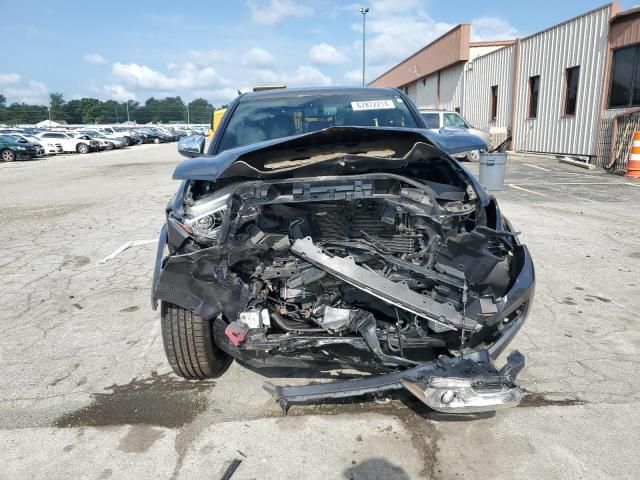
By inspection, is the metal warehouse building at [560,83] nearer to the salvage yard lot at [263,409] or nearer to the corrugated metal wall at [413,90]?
the salvage yard lot at [263,409]

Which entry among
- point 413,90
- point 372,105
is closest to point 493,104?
point 413,90

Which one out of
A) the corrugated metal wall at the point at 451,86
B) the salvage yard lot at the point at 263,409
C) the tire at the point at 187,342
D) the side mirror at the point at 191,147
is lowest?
the salvage yard lot at the point at 263,409

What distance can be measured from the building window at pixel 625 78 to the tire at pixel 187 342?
1462 centimetres

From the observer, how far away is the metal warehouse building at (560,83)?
1341 centimetres

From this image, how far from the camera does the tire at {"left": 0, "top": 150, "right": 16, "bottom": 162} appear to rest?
2480cm

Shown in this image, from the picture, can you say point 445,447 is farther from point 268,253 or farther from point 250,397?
point 268,253

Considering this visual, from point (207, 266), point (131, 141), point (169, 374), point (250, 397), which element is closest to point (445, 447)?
point (250, 397)

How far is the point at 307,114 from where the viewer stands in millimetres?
4117

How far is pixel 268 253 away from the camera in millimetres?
2682

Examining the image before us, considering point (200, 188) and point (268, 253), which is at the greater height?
point (200, 188)

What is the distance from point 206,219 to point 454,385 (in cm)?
157

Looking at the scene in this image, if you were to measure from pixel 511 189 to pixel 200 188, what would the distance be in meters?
9.32

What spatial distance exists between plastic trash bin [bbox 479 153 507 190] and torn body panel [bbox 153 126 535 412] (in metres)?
7.18

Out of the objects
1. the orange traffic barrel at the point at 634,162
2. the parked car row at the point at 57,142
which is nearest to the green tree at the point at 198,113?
the parked car row at the point at 57,142
